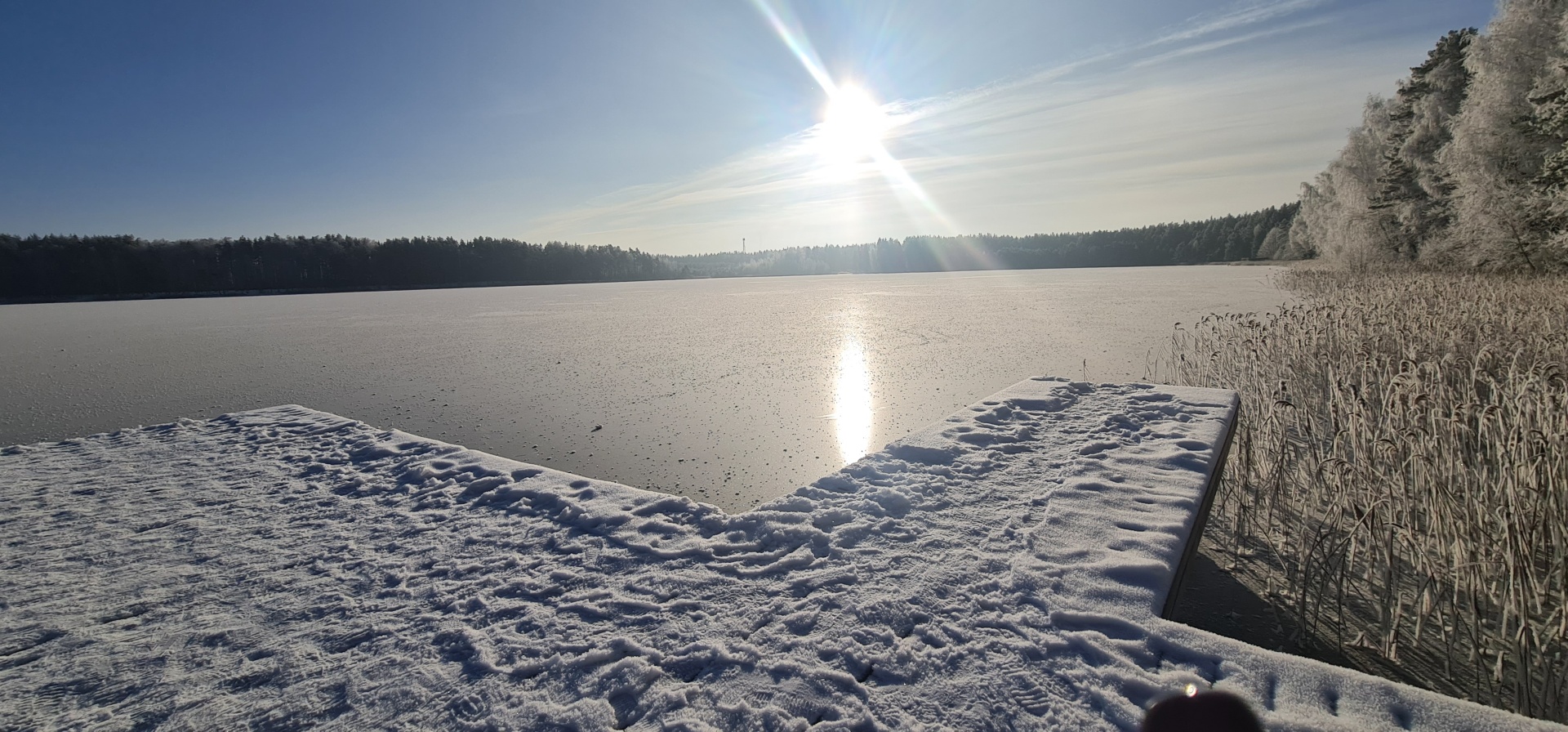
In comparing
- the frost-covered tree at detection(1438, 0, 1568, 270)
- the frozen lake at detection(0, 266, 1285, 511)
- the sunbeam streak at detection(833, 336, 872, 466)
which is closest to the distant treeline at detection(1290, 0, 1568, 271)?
the frost-covered tree at detection(1438, 0, 1568, 270)

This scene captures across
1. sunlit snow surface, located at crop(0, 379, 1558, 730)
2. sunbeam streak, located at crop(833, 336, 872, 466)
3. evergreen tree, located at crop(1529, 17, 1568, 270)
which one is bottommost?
sunbeam streak, located at crop(833, 336, 872, 466)

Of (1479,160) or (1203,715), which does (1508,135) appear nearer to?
(1479,160)

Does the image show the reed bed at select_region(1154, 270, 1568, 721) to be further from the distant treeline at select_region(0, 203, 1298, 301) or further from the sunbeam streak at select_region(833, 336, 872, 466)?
the distant treeline at select_region(0, 203, 1298, 301)

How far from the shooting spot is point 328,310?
20.4 m

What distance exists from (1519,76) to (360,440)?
18.0 meters

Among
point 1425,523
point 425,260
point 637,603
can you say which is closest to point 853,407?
point 1425,523

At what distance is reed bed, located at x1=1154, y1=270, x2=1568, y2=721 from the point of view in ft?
6.81

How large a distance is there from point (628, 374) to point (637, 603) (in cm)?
591

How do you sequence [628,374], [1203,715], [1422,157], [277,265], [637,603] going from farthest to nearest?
[277,265]
[1422,157]
[628,374]
[637,603]
[1203,715]

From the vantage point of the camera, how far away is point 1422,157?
1736cm

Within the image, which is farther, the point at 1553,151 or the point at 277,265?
the point at 277,265

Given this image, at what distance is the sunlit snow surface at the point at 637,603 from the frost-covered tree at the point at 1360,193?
23.3m

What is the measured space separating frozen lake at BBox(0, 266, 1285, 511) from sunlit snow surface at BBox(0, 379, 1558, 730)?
1115mm

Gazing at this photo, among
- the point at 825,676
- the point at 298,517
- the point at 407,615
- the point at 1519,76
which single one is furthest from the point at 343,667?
the point at 1519,76
